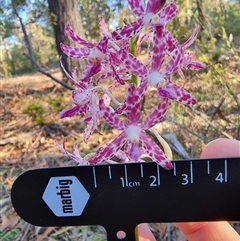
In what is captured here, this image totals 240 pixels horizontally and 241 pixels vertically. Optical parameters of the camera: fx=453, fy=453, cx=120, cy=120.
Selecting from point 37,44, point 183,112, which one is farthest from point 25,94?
point 37,44

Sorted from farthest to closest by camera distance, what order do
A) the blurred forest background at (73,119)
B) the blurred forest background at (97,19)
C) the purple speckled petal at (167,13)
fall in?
the blurred forest background at (97,19) < the blurred forest background at (73,119) < the purple speckled petal at (167,13)

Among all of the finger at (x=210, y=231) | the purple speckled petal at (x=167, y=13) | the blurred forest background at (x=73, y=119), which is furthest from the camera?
the blurred forest background at (x=73, y=119)

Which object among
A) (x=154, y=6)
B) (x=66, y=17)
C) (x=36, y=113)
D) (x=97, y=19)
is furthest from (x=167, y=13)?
(x=97, y=19)

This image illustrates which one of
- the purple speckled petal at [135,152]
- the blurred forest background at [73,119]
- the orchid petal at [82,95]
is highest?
the orchid petal at [82,95]

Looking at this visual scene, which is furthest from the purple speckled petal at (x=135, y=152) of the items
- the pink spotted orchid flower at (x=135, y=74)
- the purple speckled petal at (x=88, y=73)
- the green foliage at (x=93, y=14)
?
the green foliage at (x=93, y=14)

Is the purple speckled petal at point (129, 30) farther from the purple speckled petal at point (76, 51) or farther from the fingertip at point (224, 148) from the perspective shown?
the fingertip at point (224, 148)

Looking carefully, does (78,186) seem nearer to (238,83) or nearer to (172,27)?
(238,83)
